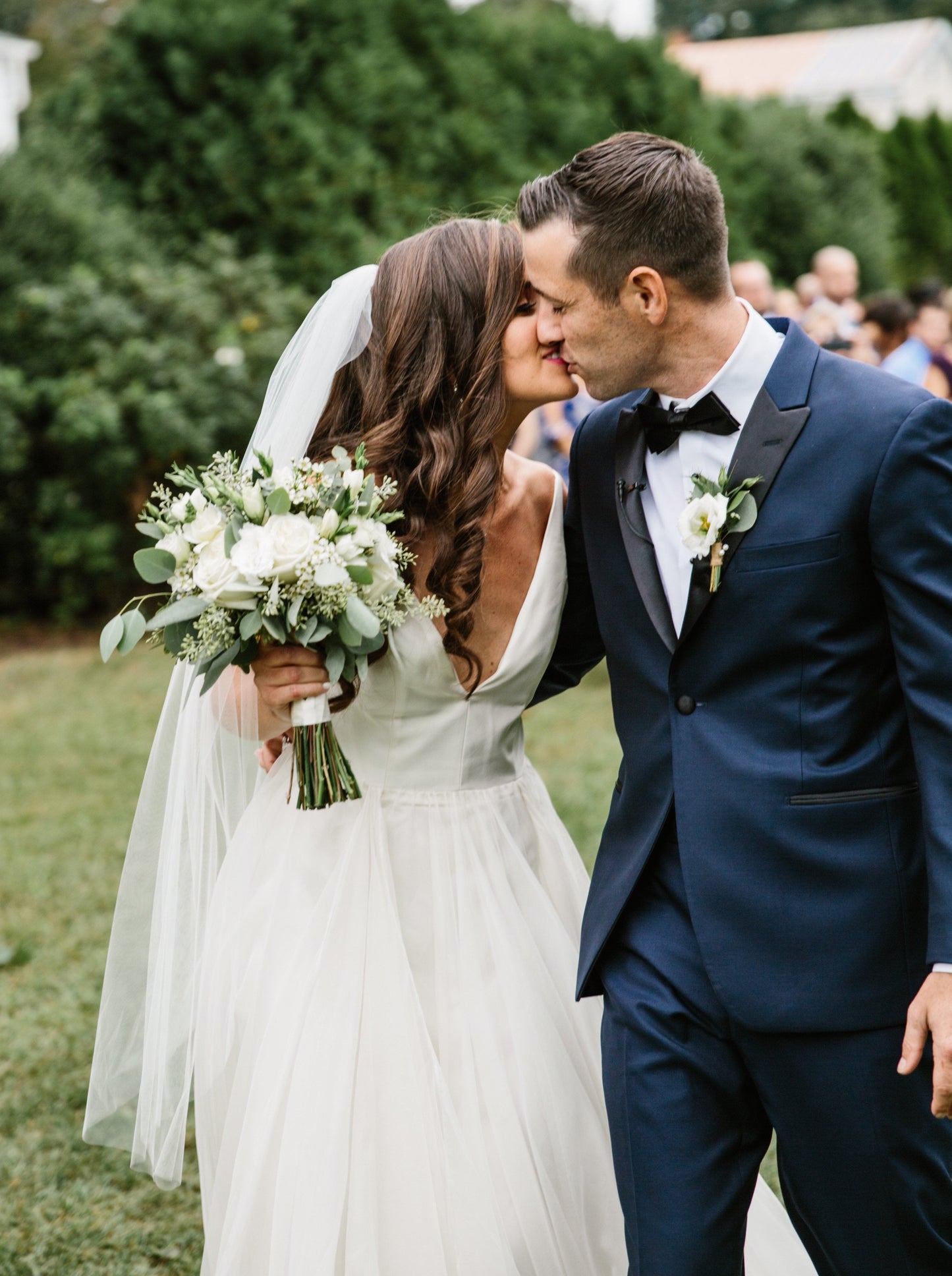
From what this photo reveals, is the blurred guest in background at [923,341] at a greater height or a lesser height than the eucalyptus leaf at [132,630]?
greater

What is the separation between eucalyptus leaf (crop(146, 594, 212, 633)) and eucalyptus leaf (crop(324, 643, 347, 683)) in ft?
0.74

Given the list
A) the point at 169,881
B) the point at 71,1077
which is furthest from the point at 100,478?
the point at 169,881

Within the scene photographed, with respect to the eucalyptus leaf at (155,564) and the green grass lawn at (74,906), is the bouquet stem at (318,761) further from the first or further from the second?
the green grass lawn at (74,906)

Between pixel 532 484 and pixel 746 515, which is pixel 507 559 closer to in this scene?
pixel 532 484

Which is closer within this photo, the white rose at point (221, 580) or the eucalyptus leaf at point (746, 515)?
the eucalyptus leaf at point (746, 515)

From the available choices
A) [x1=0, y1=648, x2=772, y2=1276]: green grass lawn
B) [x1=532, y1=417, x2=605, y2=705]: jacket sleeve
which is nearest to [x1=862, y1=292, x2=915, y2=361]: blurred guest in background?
[x1=0, y1=648, x2=772, y2=1276]: green grass lawn

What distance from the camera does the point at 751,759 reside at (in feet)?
7.56

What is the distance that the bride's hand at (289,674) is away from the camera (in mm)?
2537

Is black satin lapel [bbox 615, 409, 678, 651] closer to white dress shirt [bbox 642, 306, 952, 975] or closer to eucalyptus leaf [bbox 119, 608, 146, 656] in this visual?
white dress shirt [bbox 642, 306, 952, 975]

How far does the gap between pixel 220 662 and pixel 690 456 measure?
3.02 feet

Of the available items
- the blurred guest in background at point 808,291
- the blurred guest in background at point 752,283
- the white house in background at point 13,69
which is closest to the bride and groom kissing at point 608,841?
the blurred guest in background at point 752,283

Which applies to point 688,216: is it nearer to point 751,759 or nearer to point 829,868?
point 751,759

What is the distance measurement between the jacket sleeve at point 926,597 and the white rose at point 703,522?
239mm

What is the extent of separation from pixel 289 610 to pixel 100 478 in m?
8.51
